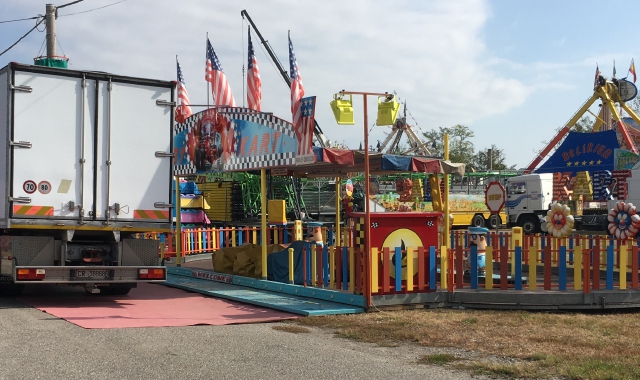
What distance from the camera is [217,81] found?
56.4ft

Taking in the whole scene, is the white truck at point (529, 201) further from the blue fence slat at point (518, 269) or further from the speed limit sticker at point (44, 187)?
the speed limit sticker at point (44, 187)

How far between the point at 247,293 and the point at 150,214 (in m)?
2.21

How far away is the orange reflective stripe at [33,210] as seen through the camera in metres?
11.0

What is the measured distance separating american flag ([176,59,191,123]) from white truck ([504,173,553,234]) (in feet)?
70.1

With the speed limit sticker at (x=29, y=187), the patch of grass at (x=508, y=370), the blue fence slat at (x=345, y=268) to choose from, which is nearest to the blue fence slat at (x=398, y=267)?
the blue fence slat at (x=345, y=268)

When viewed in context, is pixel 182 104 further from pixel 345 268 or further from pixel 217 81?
pixel 345 268

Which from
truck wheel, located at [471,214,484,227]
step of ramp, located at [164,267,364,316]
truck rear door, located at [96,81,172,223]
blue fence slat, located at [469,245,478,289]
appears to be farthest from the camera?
truck wheel, located at [471,214,484,227]

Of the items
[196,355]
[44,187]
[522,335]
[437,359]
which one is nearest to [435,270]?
[522,335]

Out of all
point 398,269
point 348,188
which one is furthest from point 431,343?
point 348,188

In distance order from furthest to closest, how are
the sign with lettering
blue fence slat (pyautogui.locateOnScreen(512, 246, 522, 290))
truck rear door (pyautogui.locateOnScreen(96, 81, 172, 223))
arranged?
the sign with lettering < truck rear door (pyautogui.locateOnScreen(96, 81, 172, 223)) < blue fence slat (pyautogui.locateOnScreen(512, 246, 522, 290))

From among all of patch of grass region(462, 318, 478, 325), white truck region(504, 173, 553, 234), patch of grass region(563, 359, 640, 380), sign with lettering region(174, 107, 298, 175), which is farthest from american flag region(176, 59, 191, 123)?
white truck region(504, 173, 553, 234)

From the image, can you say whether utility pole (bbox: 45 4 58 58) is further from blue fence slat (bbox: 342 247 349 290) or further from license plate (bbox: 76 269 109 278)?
blue fence slat (bbox: 342 247 349 290)

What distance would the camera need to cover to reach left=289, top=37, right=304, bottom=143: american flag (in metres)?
12.1

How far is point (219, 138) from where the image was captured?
1445 centimetres
